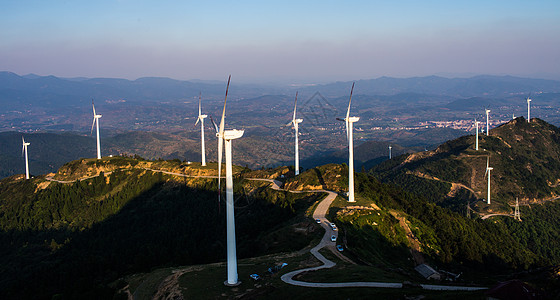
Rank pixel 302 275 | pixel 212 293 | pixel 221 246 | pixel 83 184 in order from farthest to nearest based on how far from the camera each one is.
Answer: pixel 83 184
pixel 221 246
pixel 302 275
pixel 212 293

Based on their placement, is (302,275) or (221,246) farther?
(221,246)

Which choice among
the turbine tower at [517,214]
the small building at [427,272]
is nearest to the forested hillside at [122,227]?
the small building at [427,272]

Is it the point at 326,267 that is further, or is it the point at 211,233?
the point at 211,233

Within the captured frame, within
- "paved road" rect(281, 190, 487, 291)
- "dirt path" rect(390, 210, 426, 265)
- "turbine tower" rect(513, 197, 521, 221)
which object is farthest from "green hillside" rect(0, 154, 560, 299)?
"turbine tower" rect(513, 197, 521, 221)

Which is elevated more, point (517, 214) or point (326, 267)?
point (326, 267)

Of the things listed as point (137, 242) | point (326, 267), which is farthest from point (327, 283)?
point (137, 242)

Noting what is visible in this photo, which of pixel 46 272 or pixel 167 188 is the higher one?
pixel 167 188

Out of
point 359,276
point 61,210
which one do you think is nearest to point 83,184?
point 61,210

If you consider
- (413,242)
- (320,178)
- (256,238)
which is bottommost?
(413,242)

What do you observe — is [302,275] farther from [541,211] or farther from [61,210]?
[541,211]

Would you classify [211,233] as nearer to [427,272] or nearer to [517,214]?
[427,272]
